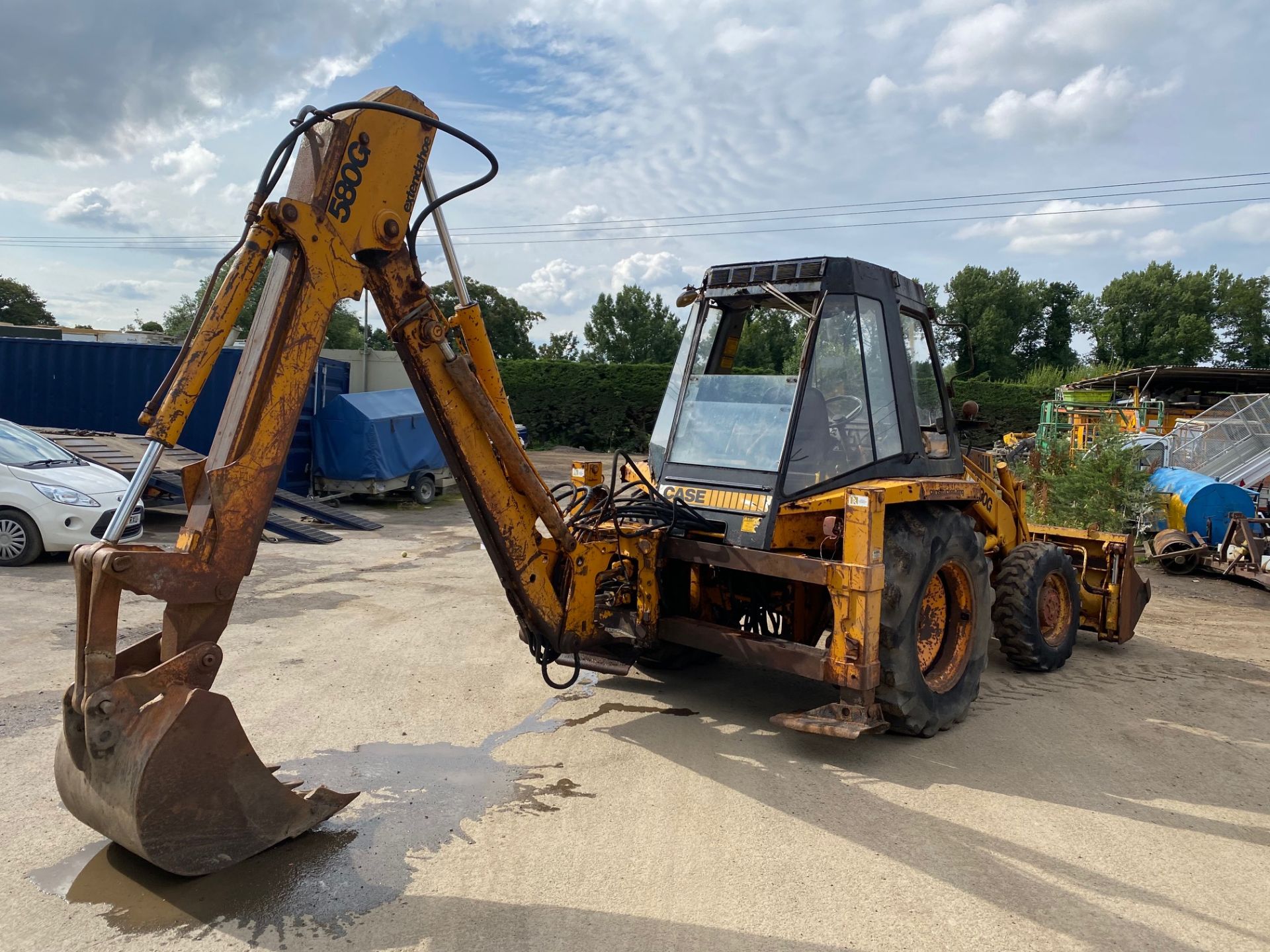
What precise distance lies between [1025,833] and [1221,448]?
46.5 ft

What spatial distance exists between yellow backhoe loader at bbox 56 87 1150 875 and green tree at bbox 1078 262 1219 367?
49.5 meters

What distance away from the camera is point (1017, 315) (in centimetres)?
5256

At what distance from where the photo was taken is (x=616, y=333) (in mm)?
52500

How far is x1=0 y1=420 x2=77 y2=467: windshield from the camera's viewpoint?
369 inches

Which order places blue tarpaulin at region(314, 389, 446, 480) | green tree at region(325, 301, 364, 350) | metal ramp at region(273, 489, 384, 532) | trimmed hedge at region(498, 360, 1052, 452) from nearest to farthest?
metal ramp at region(273, 489, 384, 532)
blue tarpaulin at region(314, 389, 446, 480)
trimmed hedge at region(498, 360, 1052, 452)
green tree at region(325, 301, 364, 350)

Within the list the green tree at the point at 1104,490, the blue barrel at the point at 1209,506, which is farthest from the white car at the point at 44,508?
the blue barrel at the point at 1209,506

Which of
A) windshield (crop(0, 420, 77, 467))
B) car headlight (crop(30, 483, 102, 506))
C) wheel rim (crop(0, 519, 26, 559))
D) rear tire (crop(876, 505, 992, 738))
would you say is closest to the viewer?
rear tire (crop(876, 505, 992, 738))

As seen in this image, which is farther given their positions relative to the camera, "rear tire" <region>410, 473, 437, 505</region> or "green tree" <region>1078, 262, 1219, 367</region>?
"green tree" <region>1078, 262, 1219, 367</region>

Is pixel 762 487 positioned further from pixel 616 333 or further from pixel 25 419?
pixel 616 333

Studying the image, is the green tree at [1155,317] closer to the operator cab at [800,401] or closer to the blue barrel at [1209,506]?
the blue barrel at [1209,506]

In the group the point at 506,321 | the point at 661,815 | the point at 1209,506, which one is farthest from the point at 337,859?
the point at 506,321

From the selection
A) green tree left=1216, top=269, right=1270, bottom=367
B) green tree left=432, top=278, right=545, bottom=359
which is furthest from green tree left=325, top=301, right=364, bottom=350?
green tree left=1216, top=269, right=1270, bottom=367

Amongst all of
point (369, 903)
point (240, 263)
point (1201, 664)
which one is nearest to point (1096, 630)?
point (1201, 664)

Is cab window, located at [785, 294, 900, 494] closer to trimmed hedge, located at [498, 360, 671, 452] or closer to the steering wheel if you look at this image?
the steering wheel
